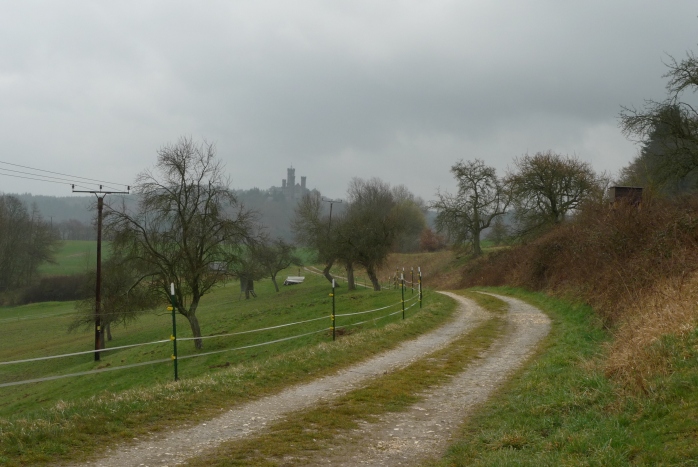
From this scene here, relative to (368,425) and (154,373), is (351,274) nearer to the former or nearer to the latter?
(154,373)

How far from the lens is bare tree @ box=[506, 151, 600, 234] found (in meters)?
47.7

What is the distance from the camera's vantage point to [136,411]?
827 cm

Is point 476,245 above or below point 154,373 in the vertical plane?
above

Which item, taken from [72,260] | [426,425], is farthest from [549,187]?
[72,260]

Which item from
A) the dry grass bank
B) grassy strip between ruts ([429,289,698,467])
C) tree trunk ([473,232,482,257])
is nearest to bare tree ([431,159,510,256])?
tree trunk ([473,232,482,257])

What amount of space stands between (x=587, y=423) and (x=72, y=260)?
370 feet

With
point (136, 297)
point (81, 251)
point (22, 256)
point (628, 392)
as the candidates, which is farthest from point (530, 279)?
point (81, 251)

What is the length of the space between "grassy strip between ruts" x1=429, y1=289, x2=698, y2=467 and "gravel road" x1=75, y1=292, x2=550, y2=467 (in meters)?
0.40

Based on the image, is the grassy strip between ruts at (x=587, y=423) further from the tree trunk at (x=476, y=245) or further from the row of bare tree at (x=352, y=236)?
the tree trunk at (x=476, y=245)

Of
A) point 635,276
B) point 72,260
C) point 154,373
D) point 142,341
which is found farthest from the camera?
point 72,260

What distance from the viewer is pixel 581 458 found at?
17.6ft

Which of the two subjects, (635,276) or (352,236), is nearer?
(635,276)

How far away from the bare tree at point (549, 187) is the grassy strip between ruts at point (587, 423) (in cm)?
4072

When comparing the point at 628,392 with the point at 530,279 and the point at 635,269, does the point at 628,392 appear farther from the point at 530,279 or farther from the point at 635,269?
the point at 530,279
